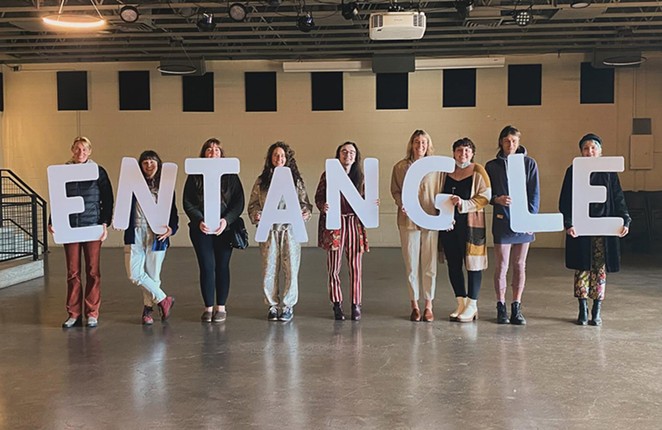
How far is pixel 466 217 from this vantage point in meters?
4.89

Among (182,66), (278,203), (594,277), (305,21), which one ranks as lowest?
(594,277)

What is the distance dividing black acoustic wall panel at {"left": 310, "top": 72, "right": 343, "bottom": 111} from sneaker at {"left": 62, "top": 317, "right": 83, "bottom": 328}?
268 inches

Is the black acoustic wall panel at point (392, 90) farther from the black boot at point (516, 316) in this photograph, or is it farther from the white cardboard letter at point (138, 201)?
the white cardboard letter at point (138, 201)

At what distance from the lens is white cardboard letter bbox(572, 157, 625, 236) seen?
15.6 ft

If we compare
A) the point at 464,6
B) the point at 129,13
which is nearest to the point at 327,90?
Result: the point at 464,6

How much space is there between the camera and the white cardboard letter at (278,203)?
497 cm

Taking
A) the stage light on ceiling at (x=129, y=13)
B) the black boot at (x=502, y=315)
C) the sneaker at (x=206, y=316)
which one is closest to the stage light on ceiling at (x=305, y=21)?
the stage light on ceiling at (x=129, y=13)

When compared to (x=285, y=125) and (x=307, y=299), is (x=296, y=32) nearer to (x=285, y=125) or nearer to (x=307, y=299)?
(x=285, y=125)

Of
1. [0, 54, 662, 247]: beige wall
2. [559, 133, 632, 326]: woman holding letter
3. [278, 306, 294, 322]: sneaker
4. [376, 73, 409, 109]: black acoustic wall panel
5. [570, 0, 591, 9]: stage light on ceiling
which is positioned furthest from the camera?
[376, 73, 409, 109]: black acoustic wall panel

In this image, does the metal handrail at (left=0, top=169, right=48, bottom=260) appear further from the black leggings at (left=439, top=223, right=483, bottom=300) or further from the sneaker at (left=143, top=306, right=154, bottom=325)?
the black leggings at (left=439, top=223, right=483, bottom=300)

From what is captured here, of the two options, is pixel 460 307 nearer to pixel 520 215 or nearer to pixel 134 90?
pixel 520 215

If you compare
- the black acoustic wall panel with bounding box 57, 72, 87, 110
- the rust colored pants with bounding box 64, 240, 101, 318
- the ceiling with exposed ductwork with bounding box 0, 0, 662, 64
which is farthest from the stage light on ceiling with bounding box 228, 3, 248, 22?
the black acoustic wall panel with bounding box 57, 72, 87, 110

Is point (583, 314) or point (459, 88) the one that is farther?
point (459, 88)

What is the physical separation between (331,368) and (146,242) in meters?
1.97
